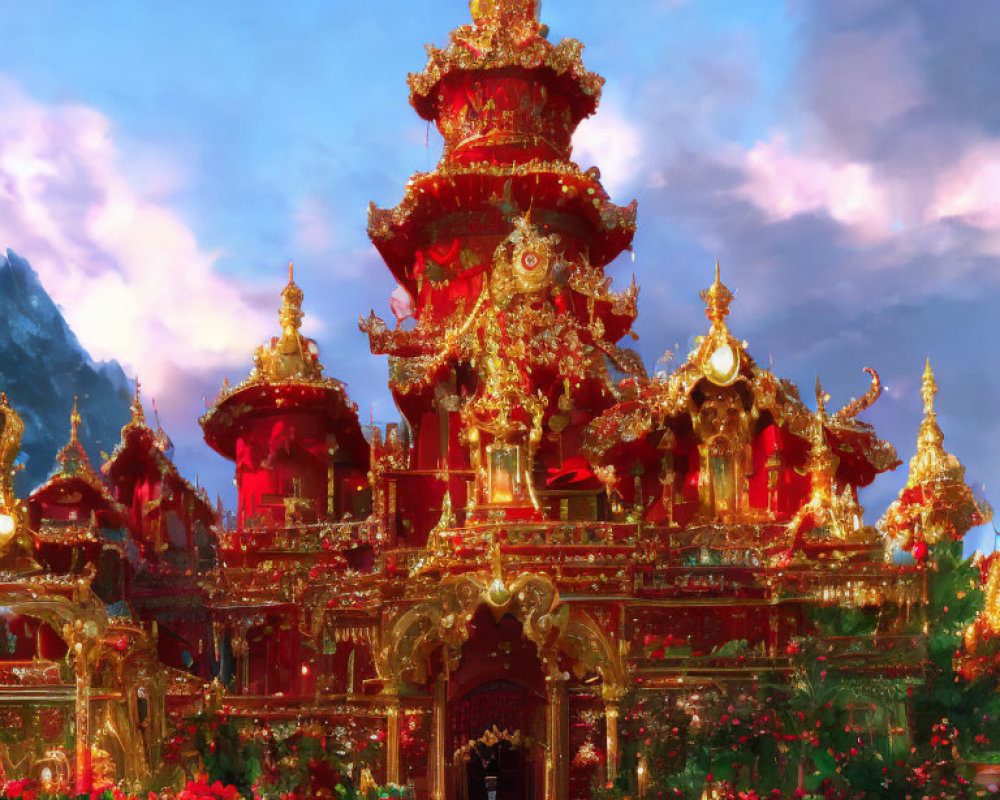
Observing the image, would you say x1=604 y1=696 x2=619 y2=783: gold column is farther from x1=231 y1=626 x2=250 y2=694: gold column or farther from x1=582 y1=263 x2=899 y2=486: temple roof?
x1=231 y1=626 x2=250 y2=694: gold column

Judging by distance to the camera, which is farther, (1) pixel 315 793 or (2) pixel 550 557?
(2) pixel 550 557

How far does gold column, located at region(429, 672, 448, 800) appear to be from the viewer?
61.1 ft

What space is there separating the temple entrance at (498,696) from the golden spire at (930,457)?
36.3 feet

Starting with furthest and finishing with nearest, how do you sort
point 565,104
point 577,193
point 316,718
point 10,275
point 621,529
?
point 10,275
point 565,104
point 577,193
point 621,529
point 316,718

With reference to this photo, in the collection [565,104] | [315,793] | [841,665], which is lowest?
[315,793]

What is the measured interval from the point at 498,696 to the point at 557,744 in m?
1.46

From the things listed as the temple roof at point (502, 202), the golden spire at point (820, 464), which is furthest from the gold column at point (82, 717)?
the temple roof at point (502, 202)

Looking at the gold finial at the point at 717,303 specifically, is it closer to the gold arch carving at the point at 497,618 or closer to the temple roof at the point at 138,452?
the gold arch carving at the point at 497,618

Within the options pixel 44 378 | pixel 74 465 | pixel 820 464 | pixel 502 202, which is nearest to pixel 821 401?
pixel 820 464

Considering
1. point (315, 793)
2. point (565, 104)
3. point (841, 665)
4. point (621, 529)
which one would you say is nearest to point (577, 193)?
point (565, 104)

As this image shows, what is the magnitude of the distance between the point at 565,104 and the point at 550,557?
599 inches

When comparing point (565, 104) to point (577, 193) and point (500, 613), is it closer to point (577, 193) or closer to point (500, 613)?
point (577, 193)

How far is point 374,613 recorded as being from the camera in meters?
22.1

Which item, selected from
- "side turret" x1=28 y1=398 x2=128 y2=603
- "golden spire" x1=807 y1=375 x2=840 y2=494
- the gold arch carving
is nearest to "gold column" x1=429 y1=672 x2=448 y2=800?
the gold arch carving
